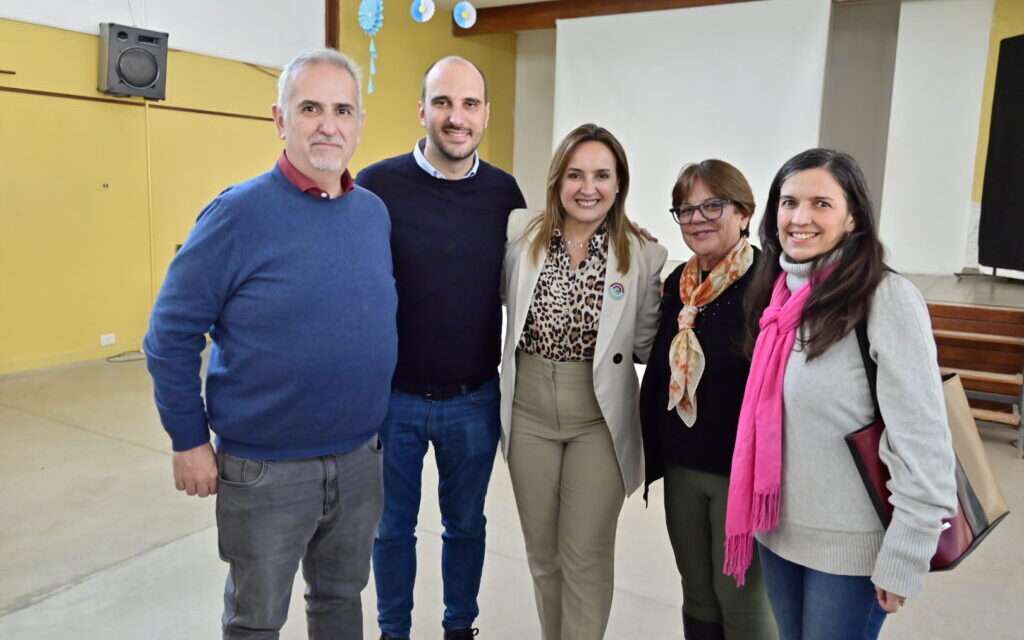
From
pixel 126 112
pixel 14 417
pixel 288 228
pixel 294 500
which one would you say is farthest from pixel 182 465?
pixel 126 112

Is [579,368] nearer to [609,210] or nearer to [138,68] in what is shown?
[609,210]

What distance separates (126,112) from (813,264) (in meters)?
6.10

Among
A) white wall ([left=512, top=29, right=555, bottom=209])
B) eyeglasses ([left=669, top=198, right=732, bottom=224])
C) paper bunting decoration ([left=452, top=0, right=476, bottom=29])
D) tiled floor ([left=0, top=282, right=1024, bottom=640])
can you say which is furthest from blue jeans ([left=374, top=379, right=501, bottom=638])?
white wall ([left=512, top=29, right=555, bottom=209])

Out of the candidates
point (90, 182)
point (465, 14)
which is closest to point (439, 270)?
point (90, 182)

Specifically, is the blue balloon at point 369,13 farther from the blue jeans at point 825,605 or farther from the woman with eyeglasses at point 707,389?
the blue jeans at point 825,605

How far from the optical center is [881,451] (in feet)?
4.33

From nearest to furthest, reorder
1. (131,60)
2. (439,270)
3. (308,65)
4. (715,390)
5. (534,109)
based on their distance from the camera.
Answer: (308,65), (715,390), (439,270), (131,60), (534,109)

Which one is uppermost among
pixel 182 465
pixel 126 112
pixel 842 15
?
pixel 842 15

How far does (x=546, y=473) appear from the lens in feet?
6.45

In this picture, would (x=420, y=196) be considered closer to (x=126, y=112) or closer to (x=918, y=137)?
(x=126, y=112)

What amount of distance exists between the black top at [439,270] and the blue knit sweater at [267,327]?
379 mm

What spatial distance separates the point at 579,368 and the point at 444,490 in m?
0.57

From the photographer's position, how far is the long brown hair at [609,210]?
1898 mm

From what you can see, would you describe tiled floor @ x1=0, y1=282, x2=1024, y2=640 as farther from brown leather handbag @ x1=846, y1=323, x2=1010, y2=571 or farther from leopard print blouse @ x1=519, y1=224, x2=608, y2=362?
brown leather handbag @ x1=846, y1=323, x2=1010, y2=571
